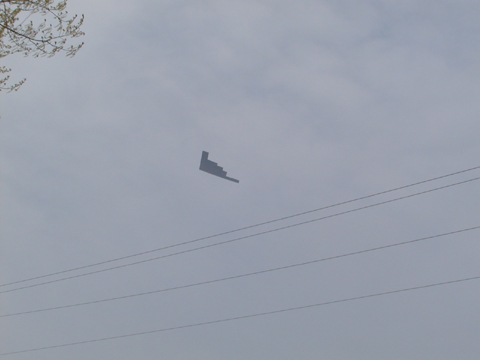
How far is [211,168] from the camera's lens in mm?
24469

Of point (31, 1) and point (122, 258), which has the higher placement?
point (31, 1)

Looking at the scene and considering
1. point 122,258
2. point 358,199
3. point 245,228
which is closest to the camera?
point 358,199

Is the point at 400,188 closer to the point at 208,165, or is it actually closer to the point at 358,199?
the point at 358,199

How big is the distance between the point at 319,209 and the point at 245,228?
3.81m

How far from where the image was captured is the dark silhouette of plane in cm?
2414

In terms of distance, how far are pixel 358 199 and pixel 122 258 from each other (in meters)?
13.4

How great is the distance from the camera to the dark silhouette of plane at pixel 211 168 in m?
24.1

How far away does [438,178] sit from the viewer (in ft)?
71.5

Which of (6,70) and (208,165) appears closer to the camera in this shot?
(6,70)

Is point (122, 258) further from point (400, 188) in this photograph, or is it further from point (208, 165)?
point (400, 188)

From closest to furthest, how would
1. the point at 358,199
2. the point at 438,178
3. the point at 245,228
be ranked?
the point at 438,178 < the point at 358,199 < the point at 245,228

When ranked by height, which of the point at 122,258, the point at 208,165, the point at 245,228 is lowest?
the point at 122,258

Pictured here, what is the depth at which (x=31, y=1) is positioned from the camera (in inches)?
658

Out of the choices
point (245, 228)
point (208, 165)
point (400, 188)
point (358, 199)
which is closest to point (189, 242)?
point (245, 228)
